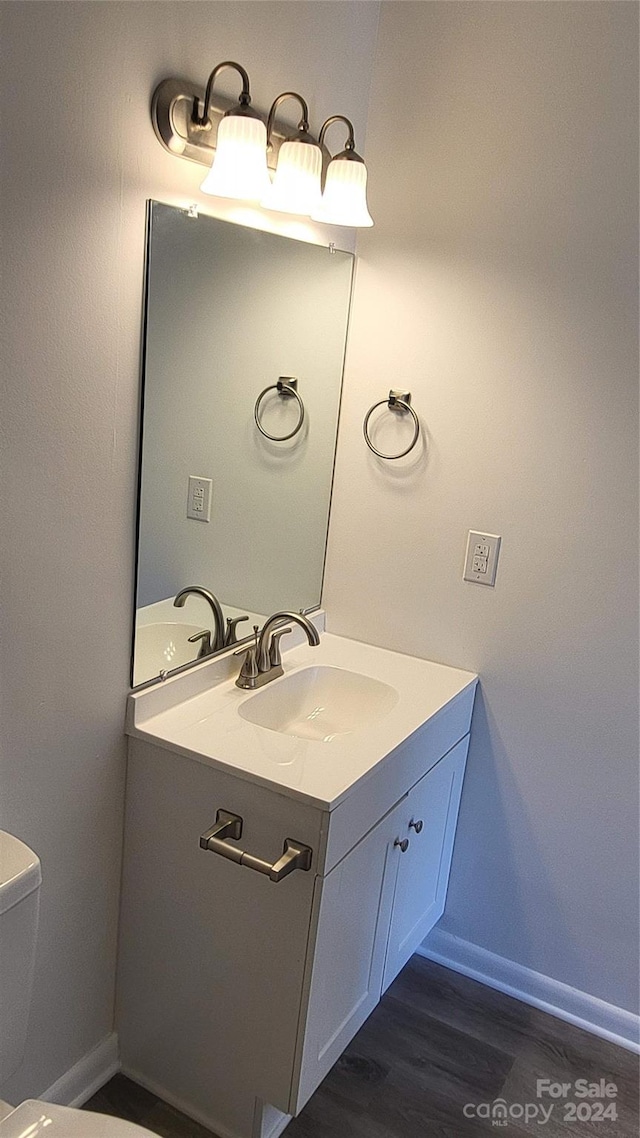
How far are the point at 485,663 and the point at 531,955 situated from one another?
0.72 metres

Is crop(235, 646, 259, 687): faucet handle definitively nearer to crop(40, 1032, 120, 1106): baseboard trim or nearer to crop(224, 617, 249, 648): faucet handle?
crop(224, 617, 249, 648): faucet handle

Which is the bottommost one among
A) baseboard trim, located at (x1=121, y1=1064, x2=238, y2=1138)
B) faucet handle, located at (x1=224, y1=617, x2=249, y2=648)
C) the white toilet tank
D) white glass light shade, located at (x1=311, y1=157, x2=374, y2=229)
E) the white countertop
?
baseboard trim, located at (x1=121, y1=1064, x2=238, y2=1138)

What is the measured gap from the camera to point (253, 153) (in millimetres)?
1480

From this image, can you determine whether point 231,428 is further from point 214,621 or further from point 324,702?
point 324,702

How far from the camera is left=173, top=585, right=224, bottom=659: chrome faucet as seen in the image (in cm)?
177

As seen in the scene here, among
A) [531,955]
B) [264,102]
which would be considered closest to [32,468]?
[264,102]

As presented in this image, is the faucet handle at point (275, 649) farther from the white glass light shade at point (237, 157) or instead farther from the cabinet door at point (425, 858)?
the white glass light shade at point (237, 157)

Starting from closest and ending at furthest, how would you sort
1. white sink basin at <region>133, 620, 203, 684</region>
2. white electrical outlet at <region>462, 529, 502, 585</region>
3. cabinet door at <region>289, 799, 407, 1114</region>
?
cabinet door at <region>289, 799, 407, 1114</region>, white sink basin at <region>133, 620, 203, 684</region>, white electrical outlet at <region>462, 529, 502, 585</region>

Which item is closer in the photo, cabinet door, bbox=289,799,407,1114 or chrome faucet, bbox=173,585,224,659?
cabinet door, bbox=289,799,407,1114

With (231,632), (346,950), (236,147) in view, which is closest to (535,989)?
(346,950)

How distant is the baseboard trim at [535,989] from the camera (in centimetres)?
202

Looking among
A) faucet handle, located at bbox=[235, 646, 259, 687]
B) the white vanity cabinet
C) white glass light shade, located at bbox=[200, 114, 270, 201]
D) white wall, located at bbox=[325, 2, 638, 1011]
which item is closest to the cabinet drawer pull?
the white vanity cabinet

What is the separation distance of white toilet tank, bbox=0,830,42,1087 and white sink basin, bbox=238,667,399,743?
2.31 feet

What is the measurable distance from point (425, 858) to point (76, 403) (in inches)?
49.4
